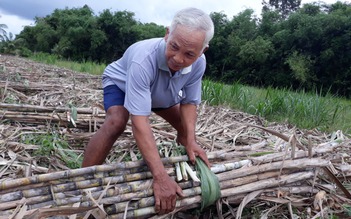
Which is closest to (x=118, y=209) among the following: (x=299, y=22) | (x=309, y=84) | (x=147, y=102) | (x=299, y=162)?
(x=147, y=102)

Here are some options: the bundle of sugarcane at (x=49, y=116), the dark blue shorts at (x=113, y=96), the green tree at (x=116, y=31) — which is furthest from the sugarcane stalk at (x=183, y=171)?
the green tree at (x=116, y=31)

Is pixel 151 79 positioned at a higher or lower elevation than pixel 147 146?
higher

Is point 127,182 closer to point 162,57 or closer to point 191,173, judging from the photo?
point 191,173

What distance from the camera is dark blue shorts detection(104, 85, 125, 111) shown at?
2.02 metres

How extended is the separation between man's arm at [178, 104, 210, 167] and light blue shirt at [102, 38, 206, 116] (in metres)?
0.05

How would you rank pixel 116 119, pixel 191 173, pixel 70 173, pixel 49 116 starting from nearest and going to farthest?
pixel 70 173, pixel 191 173, pixel 116 119, pixel 49 116

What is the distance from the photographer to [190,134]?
2.01 m

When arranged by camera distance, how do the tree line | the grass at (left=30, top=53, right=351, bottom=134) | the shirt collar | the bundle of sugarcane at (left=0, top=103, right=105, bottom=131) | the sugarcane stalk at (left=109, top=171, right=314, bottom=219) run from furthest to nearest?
1. the tree line
2. the grass at (left=30, top=53, right=351, bottom=134)
3. the bundle of sugarcane at (left=0, top=103, right=105, bottom=131)
4. the shirt collar
5. the sugarcane stalk at (left=109, top=171, right=314, bottom=219)

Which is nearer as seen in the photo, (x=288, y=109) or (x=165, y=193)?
(x=165, y=193)

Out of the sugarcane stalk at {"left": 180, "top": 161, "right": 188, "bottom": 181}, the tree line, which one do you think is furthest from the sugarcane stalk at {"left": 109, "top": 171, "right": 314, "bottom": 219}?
the tree line

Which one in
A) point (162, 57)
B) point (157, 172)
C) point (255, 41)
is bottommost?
point (157, 172)

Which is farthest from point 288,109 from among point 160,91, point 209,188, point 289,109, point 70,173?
point 70,173

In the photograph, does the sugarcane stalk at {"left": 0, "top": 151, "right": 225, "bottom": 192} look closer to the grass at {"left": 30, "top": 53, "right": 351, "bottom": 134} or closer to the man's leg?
the man's leg

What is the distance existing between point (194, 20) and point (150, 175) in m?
0.75
